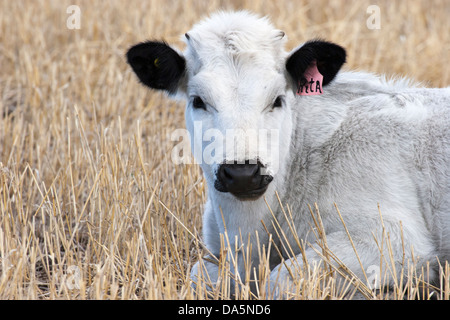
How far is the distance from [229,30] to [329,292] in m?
1.88

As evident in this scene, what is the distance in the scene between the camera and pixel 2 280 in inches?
153

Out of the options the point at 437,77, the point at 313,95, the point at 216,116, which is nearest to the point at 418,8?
the point at 437,77

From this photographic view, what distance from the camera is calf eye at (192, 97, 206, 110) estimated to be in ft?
14.9

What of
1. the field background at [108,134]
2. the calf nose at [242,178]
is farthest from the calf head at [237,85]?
the field background at [108,134]

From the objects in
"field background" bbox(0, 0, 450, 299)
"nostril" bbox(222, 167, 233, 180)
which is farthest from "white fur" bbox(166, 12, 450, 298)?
"field background" bbox(0, 0, 450, 299)

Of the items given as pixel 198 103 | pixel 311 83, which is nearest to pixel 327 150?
pixel 311 83

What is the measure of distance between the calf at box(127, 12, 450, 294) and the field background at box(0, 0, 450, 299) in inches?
17.3

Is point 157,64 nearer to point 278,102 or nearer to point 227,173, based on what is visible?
point 278,102

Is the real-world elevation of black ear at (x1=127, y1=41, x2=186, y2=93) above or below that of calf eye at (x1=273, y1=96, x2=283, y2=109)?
above

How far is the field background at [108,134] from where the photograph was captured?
453 cm

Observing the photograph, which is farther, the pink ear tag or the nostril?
the pink ear tag

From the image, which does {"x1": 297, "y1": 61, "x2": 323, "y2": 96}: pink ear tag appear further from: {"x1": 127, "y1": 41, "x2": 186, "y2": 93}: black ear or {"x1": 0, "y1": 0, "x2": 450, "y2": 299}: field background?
{"x1": 0, "y1": 0, "x2": 450, "y2": 299}: field background

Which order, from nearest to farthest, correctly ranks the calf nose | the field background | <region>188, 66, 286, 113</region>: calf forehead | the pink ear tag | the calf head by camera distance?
the calf nose
the calf head
<region>188, 66, 286, 113</region>: calf forehead
the field background
the pink ear tag
